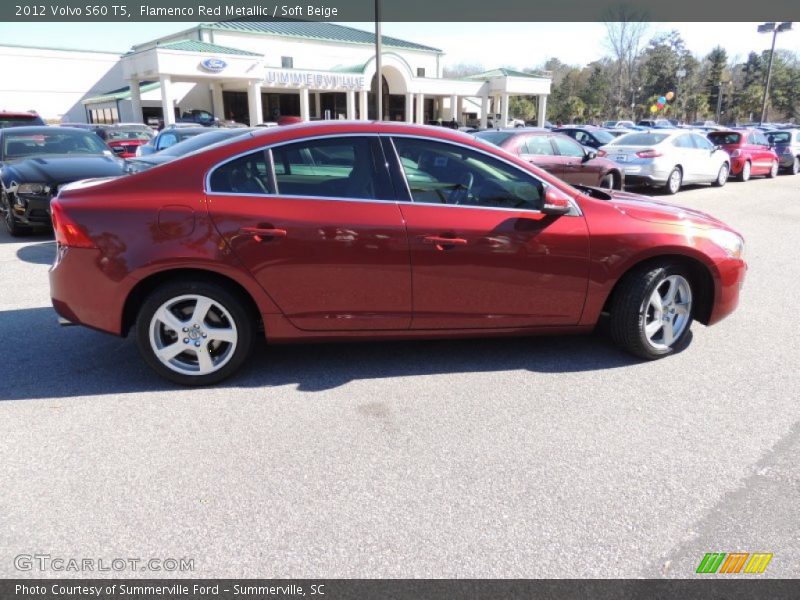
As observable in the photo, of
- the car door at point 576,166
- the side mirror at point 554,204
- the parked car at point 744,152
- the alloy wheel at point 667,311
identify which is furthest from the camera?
the parked car at point 744,152

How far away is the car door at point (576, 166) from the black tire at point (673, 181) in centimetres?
322

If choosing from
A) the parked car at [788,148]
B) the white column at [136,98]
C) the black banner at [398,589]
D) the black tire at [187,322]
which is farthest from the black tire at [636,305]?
the white column at [136,98]

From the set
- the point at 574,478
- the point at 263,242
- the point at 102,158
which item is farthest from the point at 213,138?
the point at 574,478

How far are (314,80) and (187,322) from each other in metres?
40.6

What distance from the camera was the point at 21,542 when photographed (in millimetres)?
2535

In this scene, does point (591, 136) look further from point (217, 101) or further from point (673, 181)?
point (217, 101)

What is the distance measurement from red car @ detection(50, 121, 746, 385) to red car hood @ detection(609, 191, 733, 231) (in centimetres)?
4

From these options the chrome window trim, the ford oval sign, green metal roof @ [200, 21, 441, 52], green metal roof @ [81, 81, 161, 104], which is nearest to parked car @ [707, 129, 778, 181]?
the chrome window trim

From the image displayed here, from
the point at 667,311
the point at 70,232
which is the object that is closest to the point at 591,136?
the point at 667,311

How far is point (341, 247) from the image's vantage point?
381 cm

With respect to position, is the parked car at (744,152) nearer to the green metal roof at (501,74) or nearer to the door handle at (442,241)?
the door handle at (442,241)

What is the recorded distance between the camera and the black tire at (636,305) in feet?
13.9

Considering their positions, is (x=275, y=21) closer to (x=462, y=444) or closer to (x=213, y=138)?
(x=213, y=138)

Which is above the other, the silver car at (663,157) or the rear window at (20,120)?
the rear window at (20,120)
